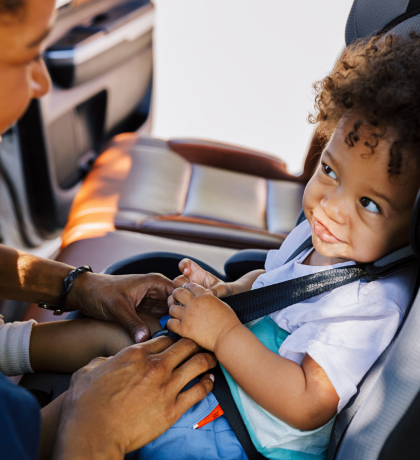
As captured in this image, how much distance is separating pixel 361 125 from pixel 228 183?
126 centimetres

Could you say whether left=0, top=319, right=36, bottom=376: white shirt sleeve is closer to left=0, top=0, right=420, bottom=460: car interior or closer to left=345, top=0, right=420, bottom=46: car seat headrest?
left=0, top=0, right=420, bottom=460: car interior

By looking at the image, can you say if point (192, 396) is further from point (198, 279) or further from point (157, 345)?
point (198, 279)

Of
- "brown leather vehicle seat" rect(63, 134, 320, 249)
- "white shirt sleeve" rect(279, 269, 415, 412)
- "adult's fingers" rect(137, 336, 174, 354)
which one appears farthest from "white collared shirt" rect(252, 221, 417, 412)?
"brown leather vehicle seat" rect(63, 134, 320, 249)

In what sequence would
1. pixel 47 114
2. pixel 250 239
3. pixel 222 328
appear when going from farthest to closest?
pixel 47 114
pixel 250 239
pixel 222 328

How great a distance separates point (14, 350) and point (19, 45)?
670mm

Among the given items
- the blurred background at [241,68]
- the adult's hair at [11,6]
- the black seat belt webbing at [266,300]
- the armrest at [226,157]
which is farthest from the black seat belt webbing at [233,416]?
the blurred background at [241,68]

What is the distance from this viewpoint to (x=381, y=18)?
3.29ft

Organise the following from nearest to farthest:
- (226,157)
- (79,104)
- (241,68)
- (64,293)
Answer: (64,293)
(226,157)
(79,104)
(241,68)

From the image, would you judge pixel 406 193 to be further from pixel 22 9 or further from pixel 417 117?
pixel 22 9

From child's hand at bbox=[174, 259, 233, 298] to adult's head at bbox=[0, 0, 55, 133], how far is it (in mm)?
536

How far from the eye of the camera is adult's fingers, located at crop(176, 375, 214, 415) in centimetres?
81

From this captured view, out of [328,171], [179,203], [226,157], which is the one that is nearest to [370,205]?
[328,171]

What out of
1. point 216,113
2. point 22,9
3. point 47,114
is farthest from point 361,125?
point 216,113

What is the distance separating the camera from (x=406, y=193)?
75 cm
